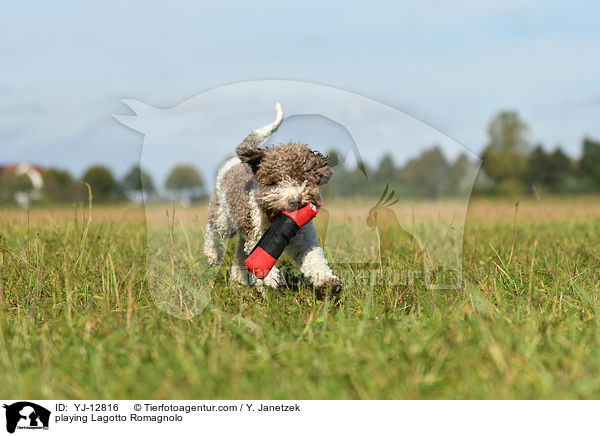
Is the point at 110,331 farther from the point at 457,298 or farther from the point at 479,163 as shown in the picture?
the point at 479,163

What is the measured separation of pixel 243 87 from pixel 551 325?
9.67 feet

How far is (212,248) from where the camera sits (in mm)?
5156

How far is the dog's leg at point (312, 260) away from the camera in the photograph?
414 cm

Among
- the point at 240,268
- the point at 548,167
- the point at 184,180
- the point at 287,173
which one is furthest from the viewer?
the point at 548,167

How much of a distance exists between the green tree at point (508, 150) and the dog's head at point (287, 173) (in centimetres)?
3993

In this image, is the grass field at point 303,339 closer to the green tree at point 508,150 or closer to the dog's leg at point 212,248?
the dog's leg at point 212,248

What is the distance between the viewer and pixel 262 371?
2756 mm

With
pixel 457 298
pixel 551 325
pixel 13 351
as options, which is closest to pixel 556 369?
pixel 551 325

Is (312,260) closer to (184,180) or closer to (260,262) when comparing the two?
(260,262)
